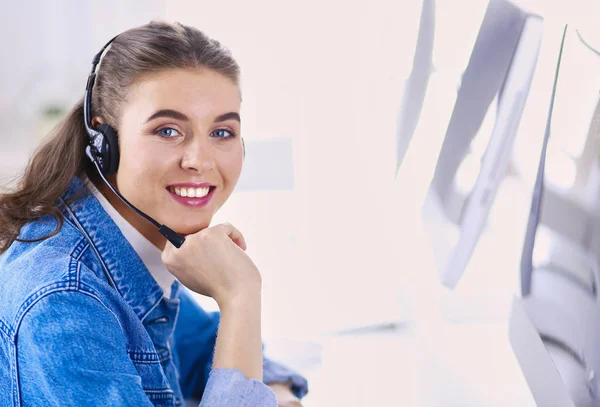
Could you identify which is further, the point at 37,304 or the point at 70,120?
the point at 70,120

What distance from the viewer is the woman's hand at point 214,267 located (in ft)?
2.83

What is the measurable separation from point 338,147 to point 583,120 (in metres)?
0.58

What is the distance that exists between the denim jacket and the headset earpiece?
0.21ft

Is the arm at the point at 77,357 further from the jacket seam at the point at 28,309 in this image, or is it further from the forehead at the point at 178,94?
the forehead at the point at 178,94

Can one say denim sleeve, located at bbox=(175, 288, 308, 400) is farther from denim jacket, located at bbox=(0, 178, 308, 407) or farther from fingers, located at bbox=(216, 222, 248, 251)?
fingers, located at bbox=(216, 222, 248, 251)

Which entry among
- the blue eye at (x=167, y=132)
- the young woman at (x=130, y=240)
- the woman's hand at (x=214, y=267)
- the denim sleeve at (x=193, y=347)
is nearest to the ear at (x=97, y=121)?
the young woman at (x=130, y=240)

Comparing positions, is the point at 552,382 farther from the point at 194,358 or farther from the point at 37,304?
the point at 37,304

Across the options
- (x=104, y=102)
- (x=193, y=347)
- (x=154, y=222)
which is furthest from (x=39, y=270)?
(x=193, y=347)

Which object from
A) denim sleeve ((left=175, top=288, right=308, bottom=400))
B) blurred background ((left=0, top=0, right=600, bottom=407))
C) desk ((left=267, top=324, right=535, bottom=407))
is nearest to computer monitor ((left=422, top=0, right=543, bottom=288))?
blurred background ((left=0, top=0, right=600, bottom=407))

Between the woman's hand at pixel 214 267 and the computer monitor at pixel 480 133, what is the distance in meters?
0.46

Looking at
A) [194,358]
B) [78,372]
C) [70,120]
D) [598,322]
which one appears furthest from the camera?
[194,358]

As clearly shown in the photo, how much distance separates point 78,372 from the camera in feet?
2.31

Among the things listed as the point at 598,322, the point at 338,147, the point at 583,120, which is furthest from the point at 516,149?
the point at 338,147

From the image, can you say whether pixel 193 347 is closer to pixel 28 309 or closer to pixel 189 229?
pixel 189 229
